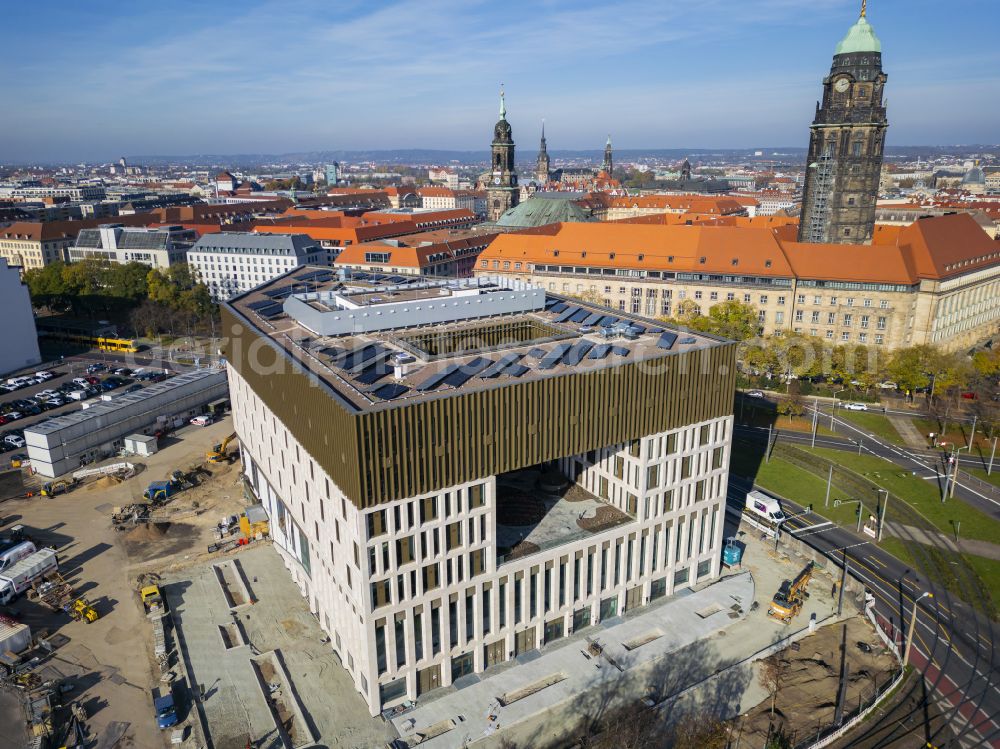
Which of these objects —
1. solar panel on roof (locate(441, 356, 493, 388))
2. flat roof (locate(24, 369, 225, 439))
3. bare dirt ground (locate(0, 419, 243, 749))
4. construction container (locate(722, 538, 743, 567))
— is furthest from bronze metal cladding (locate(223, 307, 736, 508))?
flat roof (locate(24, 369, 225, 439))

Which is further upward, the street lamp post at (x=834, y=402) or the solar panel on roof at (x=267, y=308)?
the solar panel on roof at (x=267, y=308)

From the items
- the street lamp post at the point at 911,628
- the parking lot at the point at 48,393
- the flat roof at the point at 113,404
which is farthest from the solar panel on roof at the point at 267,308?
the street lamp post at the point at 911,628

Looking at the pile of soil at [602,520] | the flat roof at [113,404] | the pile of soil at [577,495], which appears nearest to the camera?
the pile of soil at [602,520]

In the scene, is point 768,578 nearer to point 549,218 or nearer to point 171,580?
point 171,580

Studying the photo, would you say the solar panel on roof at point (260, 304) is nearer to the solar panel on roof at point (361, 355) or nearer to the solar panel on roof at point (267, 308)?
the solar panel on roof at point (267, 308)

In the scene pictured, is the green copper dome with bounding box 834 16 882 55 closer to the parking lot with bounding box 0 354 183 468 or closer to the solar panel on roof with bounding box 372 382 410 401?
the solar panel on roof with bounding box 372 382 410 401

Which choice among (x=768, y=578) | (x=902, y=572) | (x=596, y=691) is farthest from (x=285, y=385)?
Answer: (x=902, y=572)

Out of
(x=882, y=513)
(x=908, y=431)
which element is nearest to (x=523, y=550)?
(x=882, y=513)
